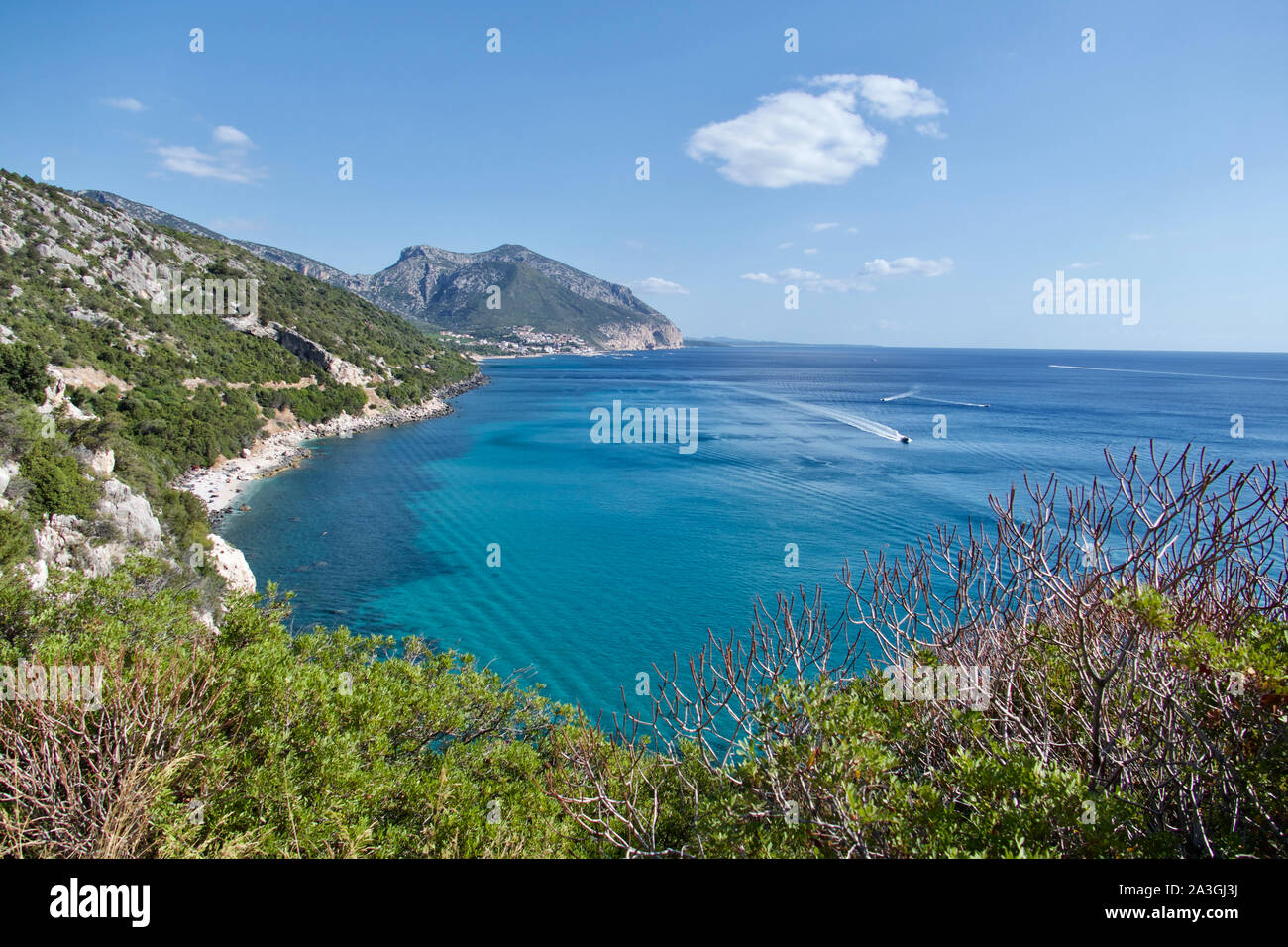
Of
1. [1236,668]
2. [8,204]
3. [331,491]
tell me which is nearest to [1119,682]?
[1236,668]

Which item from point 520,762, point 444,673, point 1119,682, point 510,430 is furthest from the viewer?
point 510,430

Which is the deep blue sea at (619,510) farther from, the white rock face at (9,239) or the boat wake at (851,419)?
the white rock face at (9,239)

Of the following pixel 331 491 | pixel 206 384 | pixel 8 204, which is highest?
pixel 8 204

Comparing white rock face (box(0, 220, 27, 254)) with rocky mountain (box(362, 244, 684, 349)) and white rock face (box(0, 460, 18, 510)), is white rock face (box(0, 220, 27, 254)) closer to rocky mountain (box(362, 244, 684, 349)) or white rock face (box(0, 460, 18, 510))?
white rock face (box(0, 460, 18, 510))

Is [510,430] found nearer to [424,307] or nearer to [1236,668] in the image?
[1236,668]

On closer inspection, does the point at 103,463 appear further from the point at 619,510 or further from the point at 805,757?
the point at 805,757

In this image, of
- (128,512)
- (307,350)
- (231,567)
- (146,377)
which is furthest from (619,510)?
(307,350)
